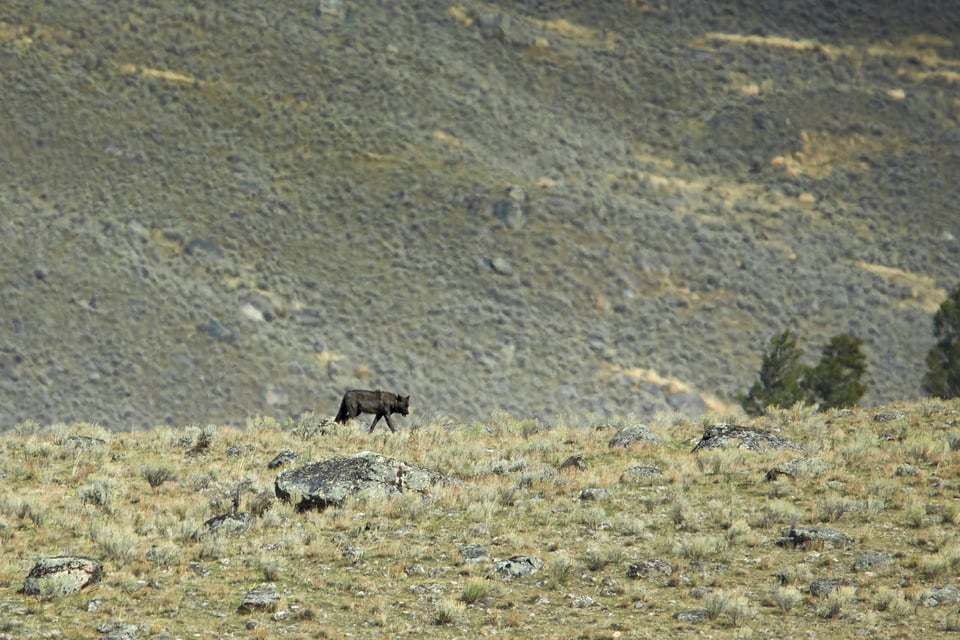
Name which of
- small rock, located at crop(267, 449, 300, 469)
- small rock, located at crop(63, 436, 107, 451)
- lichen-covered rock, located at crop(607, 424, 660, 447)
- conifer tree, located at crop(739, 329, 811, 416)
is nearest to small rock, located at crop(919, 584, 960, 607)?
lichen-covered rock, located at crop(607, 424, 660, 447)

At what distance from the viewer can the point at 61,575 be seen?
559 inches

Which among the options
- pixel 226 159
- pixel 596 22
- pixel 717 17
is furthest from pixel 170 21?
pixel 717 17

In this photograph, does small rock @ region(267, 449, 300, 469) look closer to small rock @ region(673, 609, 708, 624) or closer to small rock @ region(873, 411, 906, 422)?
small rock @ region(673, 609, 708, 624)

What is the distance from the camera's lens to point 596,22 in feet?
311

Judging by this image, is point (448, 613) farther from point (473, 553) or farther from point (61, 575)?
point (61, 575)

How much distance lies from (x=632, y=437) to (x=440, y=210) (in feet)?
160

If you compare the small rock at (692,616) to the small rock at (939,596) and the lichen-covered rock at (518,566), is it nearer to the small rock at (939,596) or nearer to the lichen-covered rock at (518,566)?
the lichen-covered rock at (518,566)

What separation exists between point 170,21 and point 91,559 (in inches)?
2741

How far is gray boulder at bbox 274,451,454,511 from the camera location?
1819 cm

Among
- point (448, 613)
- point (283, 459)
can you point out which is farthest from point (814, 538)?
point (283, 459)

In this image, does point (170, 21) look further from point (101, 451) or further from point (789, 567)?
point (789, 567)

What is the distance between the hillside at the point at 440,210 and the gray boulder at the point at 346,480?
3785 centimetres

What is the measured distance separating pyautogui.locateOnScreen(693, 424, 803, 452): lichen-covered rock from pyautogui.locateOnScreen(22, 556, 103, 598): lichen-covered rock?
459 inches

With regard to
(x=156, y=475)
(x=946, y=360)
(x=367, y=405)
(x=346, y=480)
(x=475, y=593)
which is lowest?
(x=475, y=593)
